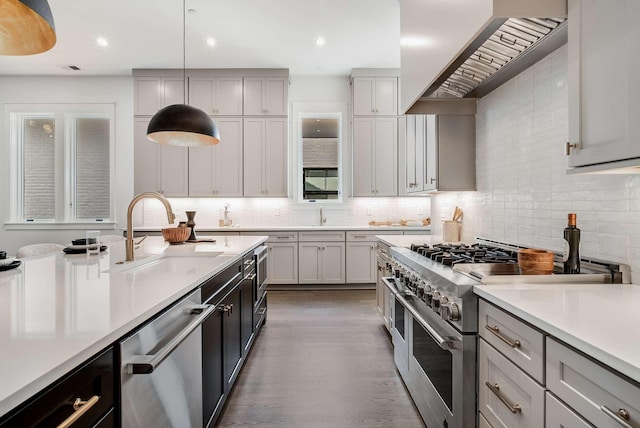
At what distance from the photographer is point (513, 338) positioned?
45.1 inches

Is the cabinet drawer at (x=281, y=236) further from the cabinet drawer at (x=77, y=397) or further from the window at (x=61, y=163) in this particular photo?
the cabinet drawer at (x=77, y=397)

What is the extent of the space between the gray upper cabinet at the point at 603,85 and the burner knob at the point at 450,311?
690 mm

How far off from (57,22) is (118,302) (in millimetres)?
4452

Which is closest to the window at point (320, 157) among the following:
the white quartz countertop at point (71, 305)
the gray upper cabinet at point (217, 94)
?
the gray upper cabinet at point (217, 94)

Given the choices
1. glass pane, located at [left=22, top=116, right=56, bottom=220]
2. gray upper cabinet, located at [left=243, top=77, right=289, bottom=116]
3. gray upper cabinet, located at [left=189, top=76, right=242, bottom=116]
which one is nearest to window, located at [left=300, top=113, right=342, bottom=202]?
gray upper cabinet, located at [left=243, top=77, right=289, bottom=116]

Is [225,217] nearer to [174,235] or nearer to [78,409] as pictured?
[174,235]

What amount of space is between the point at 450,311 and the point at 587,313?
0.50m

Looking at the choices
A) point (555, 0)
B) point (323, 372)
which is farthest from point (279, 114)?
point (555, 0)

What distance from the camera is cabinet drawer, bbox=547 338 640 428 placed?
732mm

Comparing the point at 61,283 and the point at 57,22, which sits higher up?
the point at 57,22

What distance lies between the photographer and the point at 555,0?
135 centimetres

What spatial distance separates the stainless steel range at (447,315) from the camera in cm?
139

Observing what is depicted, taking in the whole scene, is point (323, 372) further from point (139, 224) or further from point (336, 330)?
point (139, 224)

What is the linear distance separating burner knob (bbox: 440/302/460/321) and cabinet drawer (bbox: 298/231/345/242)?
354 centimetres
